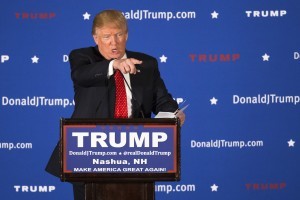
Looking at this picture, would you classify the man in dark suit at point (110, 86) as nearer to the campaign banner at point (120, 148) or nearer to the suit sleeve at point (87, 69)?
the suit sleeve at point (87, 69)

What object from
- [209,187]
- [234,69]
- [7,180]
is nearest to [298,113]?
[234,69]

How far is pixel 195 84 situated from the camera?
13.4ft

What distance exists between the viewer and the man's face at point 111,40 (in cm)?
247

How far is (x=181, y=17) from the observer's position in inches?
160

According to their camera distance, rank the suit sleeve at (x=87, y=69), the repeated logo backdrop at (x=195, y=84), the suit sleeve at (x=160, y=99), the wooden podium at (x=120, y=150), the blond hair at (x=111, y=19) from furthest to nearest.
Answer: the repeated logo backdrop at (x=195, y=84) → the suit sleeve at (x=160, y=99) → the blond hair at (x=111, y=19) → the suit sleeve at (x=87, y=69) → the wooden podium at (x=120, y=150)

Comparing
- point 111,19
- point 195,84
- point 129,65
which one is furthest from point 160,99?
point 195,84

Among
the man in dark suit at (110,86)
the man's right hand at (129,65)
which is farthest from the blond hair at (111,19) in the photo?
the man's right hand at (129,65)

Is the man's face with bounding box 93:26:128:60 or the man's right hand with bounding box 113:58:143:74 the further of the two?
the man's face with bounding box 93:26:128:60

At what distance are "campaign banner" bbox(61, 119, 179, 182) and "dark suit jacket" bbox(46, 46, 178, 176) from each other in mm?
342

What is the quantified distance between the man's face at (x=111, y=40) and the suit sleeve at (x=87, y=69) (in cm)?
5

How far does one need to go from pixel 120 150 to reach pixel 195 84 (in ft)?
7.09

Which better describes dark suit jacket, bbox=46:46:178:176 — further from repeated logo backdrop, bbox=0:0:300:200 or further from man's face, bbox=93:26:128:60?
repeated logo backdrop, bbox=0:0:300:200

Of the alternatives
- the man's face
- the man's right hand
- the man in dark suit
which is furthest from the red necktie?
the man's right hand

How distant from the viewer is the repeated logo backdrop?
4.04 m
